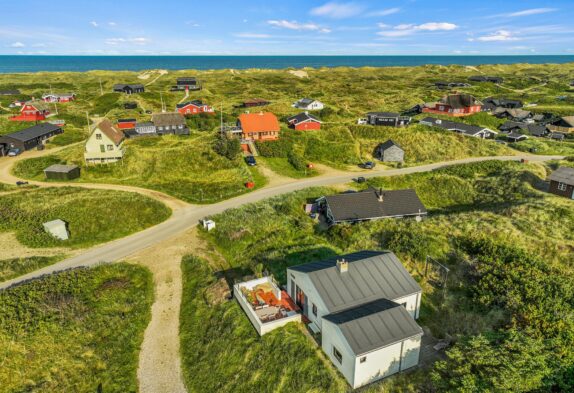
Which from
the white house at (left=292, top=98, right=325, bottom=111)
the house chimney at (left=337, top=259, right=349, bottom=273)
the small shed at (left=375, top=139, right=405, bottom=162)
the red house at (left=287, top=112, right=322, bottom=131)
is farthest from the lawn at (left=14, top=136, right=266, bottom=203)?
the white house at (left=292, top=98, right=325, bottom=111)

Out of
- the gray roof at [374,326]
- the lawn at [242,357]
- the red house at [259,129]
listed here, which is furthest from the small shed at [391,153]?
the gray roof at [374,326]

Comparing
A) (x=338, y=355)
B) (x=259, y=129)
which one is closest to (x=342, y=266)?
(x=338, y=355)

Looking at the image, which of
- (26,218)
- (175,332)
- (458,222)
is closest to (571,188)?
(458,222)

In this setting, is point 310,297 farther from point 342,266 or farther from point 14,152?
point 14,152

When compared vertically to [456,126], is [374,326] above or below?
below

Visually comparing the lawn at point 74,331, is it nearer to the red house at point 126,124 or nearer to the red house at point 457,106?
the red house at point 126,124

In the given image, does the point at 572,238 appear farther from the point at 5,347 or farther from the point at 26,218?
the point at 26,218

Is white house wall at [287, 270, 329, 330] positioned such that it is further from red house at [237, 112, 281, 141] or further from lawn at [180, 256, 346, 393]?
red house at [237, 112, 281, 141]
